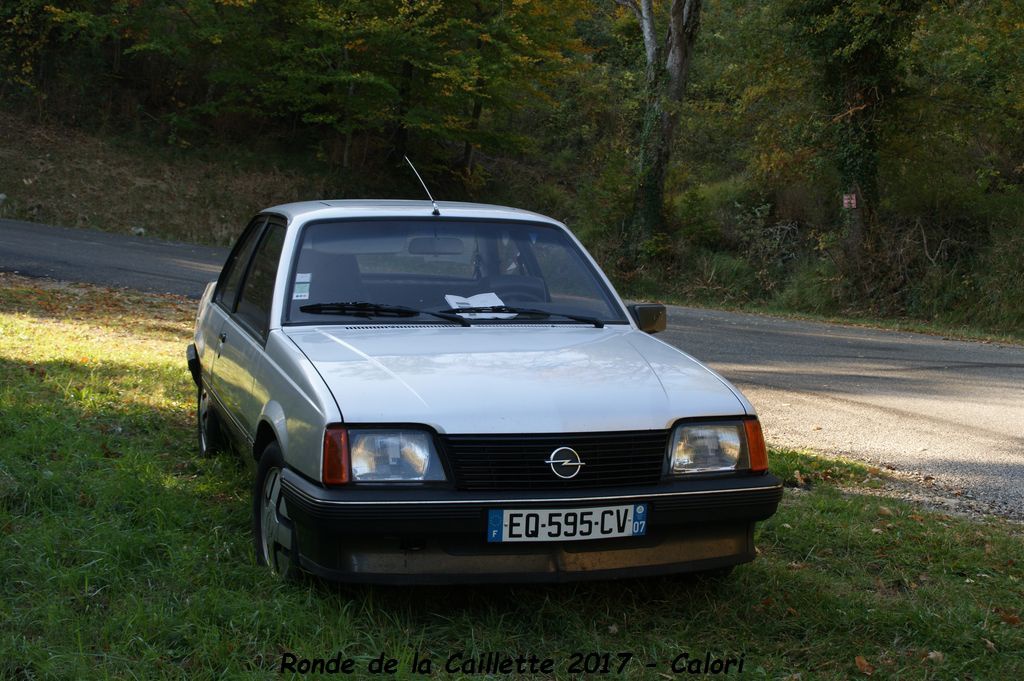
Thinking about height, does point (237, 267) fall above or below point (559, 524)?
above

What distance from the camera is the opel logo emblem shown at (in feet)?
12.2

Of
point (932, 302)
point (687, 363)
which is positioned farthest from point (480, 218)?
point (932, 302)

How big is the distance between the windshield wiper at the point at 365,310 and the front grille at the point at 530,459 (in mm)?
1195

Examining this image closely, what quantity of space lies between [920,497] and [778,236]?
17.2 m

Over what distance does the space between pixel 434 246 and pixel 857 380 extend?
6686mm

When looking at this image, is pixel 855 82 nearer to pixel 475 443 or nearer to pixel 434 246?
pixel 434 246

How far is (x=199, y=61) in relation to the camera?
1310 inches

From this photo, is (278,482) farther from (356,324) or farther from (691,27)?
(691,27)

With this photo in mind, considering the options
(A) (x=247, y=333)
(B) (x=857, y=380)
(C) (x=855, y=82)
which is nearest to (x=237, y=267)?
(A) (x=247, y=333)

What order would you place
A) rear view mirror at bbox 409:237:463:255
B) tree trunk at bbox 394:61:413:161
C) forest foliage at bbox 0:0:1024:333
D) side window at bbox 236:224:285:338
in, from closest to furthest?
side window at bbox 236:224:285:338 < rear view mirror at bbox 409:237:463:255 < forest foliage at bbox 0:0:1024:333 < tree trunk at bbox 394:61:413:161

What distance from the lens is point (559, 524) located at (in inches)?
146

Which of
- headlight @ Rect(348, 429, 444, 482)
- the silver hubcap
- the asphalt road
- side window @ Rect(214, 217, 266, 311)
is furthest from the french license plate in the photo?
the asphalt road

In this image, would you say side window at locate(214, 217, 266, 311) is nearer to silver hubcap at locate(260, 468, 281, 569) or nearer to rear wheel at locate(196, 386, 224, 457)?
rear wheel at locate(196, 386, 224, 457)

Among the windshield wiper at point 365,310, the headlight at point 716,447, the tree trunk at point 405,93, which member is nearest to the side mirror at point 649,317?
the windshield wiper at point 365,310
